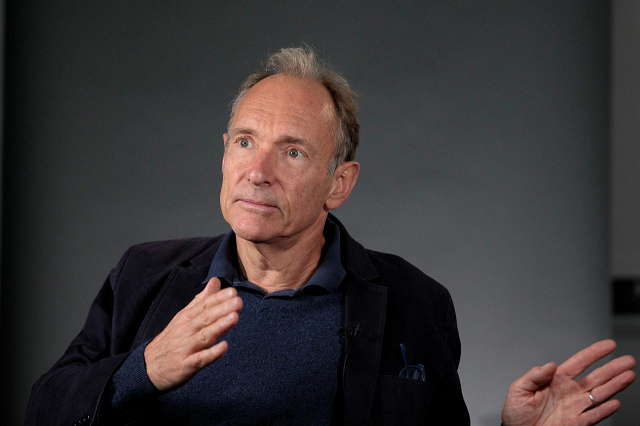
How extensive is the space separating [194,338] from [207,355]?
5 centimetres

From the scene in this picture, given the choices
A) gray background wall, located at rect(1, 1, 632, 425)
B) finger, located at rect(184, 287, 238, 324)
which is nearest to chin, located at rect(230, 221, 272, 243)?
finger, located at rect(184, 287, 238, 324)

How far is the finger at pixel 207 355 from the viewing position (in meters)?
1.43

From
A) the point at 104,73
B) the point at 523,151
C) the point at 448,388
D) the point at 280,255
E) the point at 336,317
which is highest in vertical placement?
the point at 104,73

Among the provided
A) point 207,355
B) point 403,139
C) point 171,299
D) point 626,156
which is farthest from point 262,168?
point 626,156

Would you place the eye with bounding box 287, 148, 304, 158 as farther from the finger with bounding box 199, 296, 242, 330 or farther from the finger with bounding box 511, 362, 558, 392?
the finger with bounding box 511, 362, 558, 392

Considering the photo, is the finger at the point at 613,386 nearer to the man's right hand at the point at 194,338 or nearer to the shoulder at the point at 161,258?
the man's right hand at the point at 194,338

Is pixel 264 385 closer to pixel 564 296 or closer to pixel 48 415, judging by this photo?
pixel 48 415

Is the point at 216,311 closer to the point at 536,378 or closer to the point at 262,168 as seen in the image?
the point at 262,168

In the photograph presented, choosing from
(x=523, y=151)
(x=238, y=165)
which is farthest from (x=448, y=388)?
(x=523, y=151)

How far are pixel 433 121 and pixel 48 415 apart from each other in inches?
84.5

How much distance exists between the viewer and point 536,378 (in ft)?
5.49

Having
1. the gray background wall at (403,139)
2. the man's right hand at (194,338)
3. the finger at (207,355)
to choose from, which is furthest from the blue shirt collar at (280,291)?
the gray background wall at (403,139)

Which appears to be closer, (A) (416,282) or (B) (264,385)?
(B) (264,385)

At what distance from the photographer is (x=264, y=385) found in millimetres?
1832
